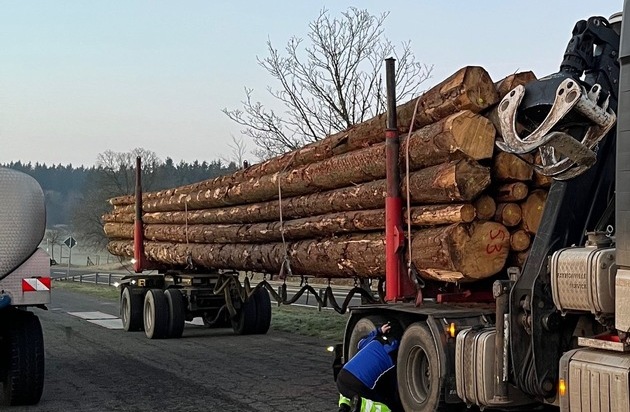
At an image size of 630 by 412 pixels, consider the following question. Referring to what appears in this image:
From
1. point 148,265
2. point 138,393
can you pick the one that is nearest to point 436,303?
point 138,393

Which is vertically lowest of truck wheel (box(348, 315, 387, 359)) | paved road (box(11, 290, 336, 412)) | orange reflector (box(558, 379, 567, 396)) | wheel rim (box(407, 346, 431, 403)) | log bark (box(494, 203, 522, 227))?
paved road (box(11, 290, 336, 412))

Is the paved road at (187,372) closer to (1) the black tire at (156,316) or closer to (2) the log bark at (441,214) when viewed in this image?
(1) the black tire at (156,316)

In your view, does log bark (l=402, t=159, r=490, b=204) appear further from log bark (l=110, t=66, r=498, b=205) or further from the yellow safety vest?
the yellow safety vest

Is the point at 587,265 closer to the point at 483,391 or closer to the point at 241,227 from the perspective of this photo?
the point at 483,391

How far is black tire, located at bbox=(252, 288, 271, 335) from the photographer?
56.4ft

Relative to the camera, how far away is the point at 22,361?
904cm

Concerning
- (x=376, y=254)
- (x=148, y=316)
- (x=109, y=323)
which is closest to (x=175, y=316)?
(x=148, y=316)

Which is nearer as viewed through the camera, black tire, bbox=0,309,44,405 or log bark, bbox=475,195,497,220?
log bark, bbox=475,195,497,220

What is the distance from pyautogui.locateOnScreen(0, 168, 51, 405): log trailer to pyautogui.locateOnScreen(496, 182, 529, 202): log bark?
16.5ft

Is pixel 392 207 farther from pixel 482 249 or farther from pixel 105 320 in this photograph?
pixel 105 320

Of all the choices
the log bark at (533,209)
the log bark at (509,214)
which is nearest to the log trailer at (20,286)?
the log bark at (509,214)

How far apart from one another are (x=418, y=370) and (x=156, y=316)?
960 centimetres

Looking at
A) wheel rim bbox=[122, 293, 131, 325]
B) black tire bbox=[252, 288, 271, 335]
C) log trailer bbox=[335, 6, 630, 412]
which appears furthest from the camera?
wheel rim bbox=[122, 293, 131, 325]

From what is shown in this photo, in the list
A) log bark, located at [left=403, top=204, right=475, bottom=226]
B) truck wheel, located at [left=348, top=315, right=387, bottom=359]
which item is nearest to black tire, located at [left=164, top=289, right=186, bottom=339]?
truck wheel, located at [left=348, top=315, right=387, bottom=359]
